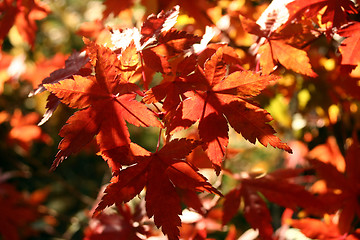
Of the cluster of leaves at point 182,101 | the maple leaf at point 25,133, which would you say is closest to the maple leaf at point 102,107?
the cluster of leaves at point 182,101

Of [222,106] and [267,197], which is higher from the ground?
[222,106]

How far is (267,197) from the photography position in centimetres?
91

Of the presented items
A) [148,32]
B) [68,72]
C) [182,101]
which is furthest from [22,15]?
[182,101]

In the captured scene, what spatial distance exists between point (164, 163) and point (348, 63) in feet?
1.43

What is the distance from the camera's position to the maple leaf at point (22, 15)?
1.05 meters

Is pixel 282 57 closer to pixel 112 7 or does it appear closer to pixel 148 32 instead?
pixel 148 32

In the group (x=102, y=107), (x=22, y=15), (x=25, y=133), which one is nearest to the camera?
(x=102, y=107)

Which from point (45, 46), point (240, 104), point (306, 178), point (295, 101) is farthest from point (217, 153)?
point (45, 46)

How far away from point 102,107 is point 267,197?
0.53 m

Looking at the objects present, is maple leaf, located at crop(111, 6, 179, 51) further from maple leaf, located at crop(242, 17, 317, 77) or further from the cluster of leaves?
maple leaf, located at crop(242, 17, 317, 77)

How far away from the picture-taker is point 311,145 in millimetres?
1599

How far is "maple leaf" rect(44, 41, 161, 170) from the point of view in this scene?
60cm

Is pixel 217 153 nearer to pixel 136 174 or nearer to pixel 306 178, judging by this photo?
pixel 136 174

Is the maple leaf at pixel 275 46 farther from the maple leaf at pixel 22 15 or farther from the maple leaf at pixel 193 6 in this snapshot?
the maple leaf at pixel 22 15
